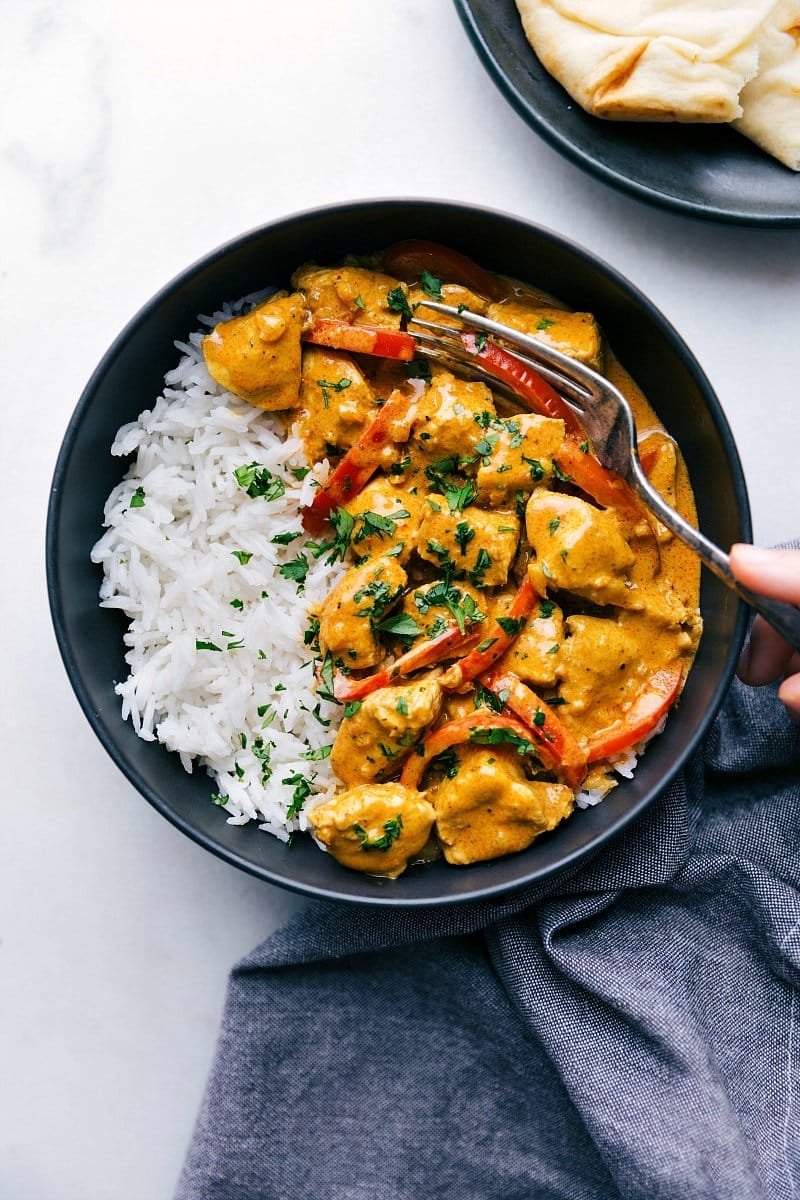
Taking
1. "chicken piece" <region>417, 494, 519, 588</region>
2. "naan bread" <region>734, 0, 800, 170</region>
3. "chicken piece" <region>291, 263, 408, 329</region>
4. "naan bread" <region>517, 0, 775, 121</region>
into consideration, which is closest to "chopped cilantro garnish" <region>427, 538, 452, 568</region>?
"chicken piece" <region>417, 494, 519, 588</region>

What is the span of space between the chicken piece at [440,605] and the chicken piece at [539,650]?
135 millimetres

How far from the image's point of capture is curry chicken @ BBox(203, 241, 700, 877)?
9.19 feet

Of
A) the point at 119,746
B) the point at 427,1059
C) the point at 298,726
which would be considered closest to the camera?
the point at 119,746

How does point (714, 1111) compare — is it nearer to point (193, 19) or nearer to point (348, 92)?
point (348, 92)

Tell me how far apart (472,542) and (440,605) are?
0.67 ft

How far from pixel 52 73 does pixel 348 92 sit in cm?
96

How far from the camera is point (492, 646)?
2.87 meters

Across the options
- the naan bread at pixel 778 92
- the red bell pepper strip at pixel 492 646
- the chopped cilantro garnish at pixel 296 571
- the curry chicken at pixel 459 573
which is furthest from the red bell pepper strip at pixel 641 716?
the naan bread at pixel 778 92

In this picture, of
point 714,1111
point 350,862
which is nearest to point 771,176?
point 350,862

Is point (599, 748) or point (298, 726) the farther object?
point (298, 726)

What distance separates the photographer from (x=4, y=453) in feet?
10.9

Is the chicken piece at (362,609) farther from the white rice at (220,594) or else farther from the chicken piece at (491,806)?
the chicken piece at (491,806)

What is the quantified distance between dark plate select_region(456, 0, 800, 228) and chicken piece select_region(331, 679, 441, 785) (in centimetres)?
162

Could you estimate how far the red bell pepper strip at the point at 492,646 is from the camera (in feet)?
9.40
